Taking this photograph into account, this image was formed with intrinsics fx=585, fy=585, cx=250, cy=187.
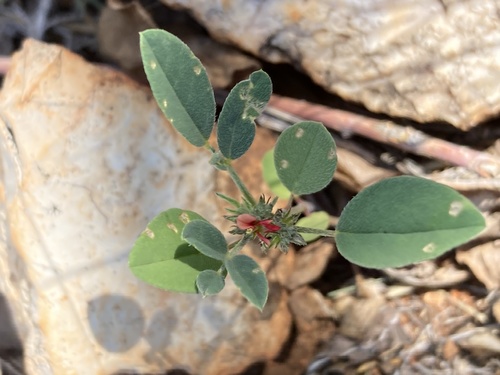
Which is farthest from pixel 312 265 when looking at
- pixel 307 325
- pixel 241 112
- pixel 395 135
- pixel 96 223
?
pixel 241 112

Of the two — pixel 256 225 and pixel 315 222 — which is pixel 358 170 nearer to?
pixel 315 222

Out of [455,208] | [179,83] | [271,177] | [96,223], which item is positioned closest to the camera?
[455,208]

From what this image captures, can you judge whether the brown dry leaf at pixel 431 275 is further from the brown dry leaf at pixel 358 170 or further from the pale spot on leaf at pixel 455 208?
the pale spot on leaf at pixel 455 208

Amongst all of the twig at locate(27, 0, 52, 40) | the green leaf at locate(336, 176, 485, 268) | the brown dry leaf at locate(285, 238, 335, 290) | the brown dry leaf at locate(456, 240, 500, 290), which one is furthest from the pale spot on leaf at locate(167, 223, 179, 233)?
the twig at locate(27, 0, 52, 40)

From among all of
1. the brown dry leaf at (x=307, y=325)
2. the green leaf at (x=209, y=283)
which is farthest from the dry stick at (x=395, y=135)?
the green leaf at (x=209, y=283)

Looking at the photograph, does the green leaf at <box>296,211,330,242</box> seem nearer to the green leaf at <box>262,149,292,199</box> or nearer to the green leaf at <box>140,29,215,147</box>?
the green leaf at <box>262,149,292,199</box>

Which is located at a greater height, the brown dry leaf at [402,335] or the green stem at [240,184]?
the green stem at [240,184]

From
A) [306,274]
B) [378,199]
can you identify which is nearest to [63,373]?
[306,274]
